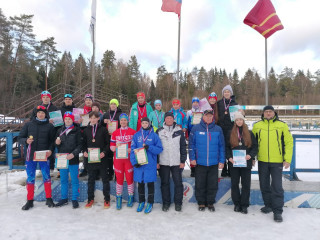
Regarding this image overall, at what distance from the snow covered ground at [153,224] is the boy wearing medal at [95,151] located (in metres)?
0.34

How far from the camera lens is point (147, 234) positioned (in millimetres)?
3332

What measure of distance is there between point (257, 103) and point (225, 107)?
2167 inches

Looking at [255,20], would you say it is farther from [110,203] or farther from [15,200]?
[15,200]

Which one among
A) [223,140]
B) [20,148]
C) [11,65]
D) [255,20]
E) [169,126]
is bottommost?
[20,148]

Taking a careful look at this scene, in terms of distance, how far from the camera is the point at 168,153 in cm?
415

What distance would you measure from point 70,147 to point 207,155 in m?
2.93

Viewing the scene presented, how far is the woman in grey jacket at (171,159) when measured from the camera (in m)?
4.14

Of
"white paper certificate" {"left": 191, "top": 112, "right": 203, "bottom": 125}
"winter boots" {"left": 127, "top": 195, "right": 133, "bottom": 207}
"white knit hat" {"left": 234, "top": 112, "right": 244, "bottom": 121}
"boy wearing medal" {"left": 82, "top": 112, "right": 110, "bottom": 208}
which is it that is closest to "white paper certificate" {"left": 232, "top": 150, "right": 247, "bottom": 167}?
"white knit hat" {"left": 234, "top": 112, "right": 244, "bottom": 121}

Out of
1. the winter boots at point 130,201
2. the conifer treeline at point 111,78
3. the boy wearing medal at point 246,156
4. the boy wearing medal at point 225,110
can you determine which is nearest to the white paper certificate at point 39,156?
the winter boots at point 130,201

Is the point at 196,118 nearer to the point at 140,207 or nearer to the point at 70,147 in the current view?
the point at 140,207

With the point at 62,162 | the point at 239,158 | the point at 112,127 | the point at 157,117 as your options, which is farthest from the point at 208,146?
the point at 62,162

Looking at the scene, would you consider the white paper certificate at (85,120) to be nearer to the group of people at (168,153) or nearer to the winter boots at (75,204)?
the group of people at (168,153)

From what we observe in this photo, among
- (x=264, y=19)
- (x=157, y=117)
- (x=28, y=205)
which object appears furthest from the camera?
(x=264, y=19)

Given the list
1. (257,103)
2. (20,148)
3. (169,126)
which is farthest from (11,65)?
(257,103)
